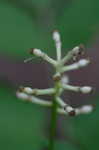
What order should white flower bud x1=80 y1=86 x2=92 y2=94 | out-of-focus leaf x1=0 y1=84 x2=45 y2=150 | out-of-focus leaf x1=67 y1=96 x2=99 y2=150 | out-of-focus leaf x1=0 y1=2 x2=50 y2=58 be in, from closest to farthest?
white flower bud x1=80 y1=86 x2=92 y2=94, out-of-focus leaf x1=0 y1=84 x2=45 y2=150, out-of-focus leaf x1=67 y1=96 x2=99 y2=150, out-of-focus leaf x1=0 y1=2 x2=50 y2=58

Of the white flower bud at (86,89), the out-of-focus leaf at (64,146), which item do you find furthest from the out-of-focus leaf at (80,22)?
the white flower bud at (86,89)

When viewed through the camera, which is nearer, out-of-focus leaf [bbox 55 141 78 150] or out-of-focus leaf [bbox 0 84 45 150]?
out-of-focus leaf [bbox 0 84 45 150]

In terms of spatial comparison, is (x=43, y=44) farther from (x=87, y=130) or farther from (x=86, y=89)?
(x=86, y=89)

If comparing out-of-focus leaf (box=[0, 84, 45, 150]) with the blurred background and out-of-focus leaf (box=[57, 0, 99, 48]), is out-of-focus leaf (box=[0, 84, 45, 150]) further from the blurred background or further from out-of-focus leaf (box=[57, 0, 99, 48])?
out-of-focus leaf (box=[57, 0, 99, 48])

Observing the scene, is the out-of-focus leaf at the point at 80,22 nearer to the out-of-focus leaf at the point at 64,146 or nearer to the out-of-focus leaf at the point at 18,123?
the out-of-focus leaf at the point at 18,123

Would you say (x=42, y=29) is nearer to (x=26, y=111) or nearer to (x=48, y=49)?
(x=48, y=49)

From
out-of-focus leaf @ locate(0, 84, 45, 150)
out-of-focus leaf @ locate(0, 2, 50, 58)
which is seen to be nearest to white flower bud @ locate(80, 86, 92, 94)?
out-of-focus leaf @ locate(0, 84, 45, 150)

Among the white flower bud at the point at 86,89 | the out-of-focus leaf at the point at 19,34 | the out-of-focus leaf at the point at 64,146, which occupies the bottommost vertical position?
the out-of-focus leaf at the point at 64,146

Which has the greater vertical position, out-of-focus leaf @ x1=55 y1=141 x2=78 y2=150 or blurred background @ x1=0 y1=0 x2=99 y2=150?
blurred background @ x1=0 y1=0 x2=99 y2=150
